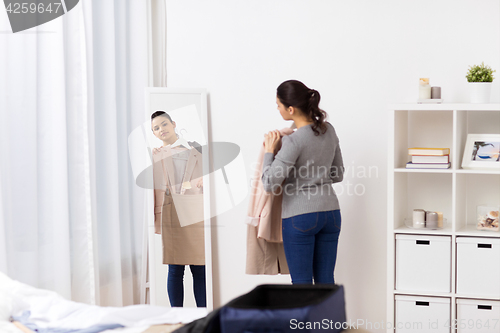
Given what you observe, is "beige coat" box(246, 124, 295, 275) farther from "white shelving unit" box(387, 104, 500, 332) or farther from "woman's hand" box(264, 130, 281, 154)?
"white shelving unit" box(387, 104, 500, 332)

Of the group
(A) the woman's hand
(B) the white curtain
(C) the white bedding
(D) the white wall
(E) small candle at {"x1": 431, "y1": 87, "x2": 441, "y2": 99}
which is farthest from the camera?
(D) the white wall

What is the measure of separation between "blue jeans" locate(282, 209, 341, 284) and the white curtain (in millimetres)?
1077

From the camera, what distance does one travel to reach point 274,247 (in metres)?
2.65

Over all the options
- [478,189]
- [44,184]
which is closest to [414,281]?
[478,189]

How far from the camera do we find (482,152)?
2412 mm

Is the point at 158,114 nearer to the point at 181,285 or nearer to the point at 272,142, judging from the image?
the point at 272,142

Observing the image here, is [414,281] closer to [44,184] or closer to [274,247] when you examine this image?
[274,247]

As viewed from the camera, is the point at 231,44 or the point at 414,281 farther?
the point at 231,44

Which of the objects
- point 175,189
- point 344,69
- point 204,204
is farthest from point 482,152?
point 175,189

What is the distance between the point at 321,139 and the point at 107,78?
1307 mm

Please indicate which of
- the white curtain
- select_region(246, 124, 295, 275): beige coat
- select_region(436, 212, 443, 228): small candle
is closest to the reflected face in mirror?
the white curtain

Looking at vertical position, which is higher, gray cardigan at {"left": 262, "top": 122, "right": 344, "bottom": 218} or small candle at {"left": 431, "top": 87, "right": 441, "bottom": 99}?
small candle at {"left": 431, "top": 87, "right": 441, "bottom": 99}

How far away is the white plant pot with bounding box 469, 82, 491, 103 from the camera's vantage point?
237 cm

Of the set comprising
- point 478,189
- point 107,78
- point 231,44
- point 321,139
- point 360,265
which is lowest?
point 360,265
